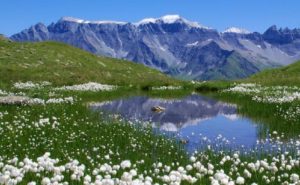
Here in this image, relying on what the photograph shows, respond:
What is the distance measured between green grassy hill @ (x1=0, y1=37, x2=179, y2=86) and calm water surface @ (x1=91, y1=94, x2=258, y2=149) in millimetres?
14327

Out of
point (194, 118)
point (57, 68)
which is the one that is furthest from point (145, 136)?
point (57, 68)

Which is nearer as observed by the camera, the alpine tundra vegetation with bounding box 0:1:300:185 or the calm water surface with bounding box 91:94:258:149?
the alpine tundra vegetation with bounding box 0:1:300:185

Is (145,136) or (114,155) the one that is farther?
(145,136)

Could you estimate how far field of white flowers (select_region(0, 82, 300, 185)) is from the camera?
11484 millimetres

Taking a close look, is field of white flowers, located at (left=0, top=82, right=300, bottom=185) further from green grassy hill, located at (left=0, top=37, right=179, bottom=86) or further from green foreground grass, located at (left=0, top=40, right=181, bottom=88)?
green grassy hill, located at (left=0, top=37, right=179, bottom=86)

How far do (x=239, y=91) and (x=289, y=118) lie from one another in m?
19.2

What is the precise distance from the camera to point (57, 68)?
211 feet

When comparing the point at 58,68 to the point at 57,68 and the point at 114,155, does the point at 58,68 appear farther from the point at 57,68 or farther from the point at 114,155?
the point at 114,155

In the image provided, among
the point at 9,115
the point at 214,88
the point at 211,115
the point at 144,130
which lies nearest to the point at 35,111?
the point at 9,115

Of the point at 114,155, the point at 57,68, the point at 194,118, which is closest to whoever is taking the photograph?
the point at 114,155

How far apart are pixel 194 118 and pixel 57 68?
3531 centimetres

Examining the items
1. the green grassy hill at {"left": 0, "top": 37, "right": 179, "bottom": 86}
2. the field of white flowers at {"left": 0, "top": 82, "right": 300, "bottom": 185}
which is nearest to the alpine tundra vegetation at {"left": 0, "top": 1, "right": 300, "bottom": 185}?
the field of white flowers at {"left": 0, "top": 82, "right": 300, "bottom": 185}

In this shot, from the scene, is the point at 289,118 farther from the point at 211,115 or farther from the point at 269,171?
the point at 269,171

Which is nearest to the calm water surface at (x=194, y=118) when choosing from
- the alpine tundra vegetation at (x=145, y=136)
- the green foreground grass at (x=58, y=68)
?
the alpine tundra vegetation at (x=145, y=136)
